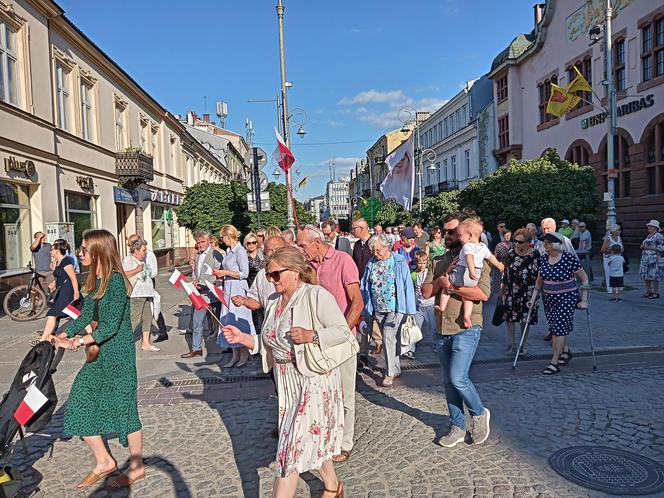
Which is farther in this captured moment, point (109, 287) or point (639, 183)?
point (639, 183)

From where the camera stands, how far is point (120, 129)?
21328mm

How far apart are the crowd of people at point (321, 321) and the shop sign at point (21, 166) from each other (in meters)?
7.07

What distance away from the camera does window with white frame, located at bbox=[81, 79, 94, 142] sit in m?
17.5

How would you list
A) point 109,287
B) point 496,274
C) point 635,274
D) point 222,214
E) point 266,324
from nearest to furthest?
point 266,324 < point 109,287 < point 496,274 < point 635,274 < point 222,214

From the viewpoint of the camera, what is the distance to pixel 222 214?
23.0 metres

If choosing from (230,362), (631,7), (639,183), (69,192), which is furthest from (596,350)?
(631,7)

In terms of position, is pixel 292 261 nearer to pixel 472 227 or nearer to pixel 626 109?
pixel 472 227

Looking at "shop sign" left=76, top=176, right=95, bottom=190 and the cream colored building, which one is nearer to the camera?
the cream colored building

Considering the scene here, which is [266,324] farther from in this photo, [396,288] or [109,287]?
[396,288]

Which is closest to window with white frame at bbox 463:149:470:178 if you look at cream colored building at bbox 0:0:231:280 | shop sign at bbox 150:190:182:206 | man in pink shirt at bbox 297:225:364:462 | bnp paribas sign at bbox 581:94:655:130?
bnp paribas sign at bbox 581:94:655:130

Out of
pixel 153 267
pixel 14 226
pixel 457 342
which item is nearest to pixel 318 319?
pixel 457 342

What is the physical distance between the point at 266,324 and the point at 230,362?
13.8 ft

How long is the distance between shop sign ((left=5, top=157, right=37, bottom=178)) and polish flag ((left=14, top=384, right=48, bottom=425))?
11194 mm

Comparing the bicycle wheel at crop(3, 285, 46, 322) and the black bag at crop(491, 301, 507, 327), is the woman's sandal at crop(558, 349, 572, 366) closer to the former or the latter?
the black bag at crop(491, 301, 507, 327)
